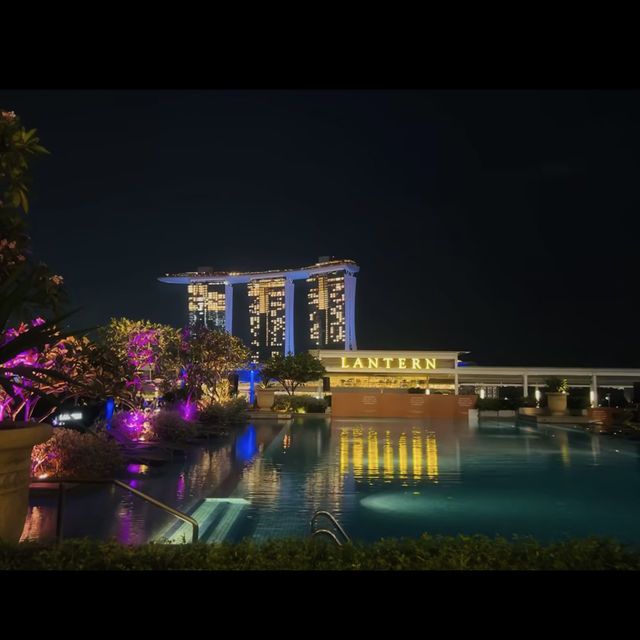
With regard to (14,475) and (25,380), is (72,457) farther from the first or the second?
(14,475)

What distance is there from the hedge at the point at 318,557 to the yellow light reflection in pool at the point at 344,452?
27.4 feet

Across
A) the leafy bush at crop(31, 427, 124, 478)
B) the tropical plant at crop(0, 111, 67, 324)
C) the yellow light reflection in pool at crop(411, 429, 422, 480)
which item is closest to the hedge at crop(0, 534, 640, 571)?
the tropical plant at crop(0, 111, 67, 324)

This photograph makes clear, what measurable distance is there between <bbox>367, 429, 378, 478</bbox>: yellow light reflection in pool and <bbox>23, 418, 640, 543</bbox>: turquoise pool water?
0.03 metres

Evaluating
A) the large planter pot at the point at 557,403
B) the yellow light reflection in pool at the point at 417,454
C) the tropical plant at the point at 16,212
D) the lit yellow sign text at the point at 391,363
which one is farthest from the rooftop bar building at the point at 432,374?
the tropical plant at the point at 16,212

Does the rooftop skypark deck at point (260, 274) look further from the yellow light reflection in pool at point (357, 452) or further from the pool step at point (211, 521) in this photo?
the pool step at point (211, 521)

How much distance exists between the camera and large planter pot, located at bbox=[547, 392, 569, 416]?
28.8 meters

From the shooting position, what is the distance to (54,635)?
267 centimetres

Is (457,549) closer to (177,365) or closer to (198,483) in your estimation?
(198,483)

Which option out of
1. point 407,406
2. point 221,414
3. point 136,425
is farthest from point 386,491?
point 407,406

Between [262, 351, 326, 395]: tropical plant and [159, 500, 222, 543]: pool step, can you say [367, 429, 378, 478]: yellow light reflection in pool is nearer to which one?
[159, 500, 222, 543]: pool step

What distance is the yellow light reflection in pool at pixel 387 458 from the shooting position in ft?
38.5

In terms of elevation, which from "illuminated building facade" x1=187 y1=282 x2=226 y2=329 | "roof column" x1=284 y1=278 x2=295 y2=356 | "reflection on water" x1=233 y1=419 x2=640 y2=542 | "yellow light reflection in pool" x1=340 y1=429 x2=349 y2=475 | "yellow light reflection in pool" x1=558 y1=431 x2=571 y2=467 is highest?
"illuminated building facade" x1=187 y1=282 x2=226 y2=329

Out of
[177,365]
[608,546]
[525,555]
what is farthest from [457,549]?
[177,365]

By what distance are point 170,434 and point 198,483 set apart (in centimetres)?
577
